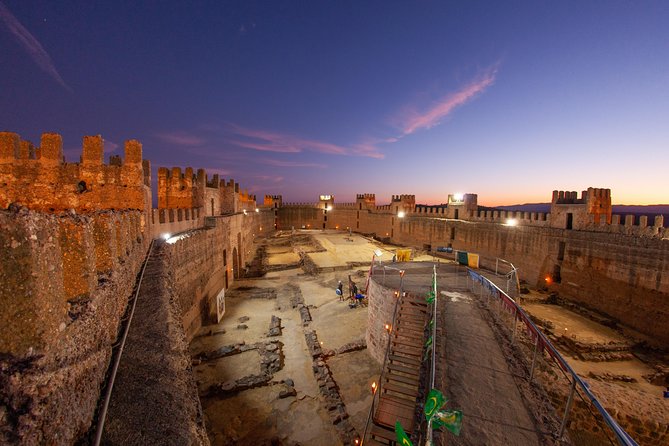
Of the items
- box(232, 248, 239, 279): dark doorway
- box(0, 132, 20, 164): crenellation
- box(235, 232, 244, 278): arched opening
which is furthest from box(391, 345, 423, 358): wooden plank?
box(235, 232, 244, 278): arched opening

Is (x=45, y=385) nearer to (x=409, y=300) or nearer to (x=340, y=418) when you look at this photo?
(x=340, y=418)

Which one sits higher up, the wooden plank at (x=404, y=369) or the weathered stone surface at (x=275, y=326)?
the wooden plank at (x=404, y=369)

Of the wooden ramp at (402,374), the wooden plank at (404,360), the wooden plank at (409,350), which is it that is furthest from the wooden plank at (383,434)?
the wooden plank at (409,350)

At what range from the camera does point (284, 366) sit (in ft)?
35.4

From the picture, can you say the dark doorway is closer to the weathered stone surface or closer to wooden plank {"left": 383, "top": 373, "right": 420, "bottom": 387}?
the weathered stone surface

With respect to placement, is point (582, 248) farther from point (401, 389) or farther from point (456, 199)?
point (401, 389)

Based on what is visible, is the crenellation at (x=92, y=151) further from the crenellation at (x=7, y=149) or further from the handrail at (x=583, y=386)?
the handrail at (x=583, y=386)

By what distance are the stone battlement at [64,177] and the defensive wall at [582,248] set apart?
2218 cm

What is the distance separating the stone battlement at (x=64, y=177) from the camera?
33.2 ft

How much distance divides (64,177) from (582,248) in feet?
82.5

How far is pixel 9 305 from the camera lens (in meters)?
1.91

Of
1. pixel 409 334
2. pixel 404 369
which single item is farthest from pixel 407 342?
pixel 404 369

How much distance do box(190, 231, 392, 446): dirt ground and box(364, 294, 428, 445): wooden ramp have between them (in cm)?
108

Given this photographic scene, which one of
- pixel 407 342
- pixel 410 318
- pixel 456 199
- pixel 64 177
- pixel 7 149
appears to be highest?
pixel 7 149
